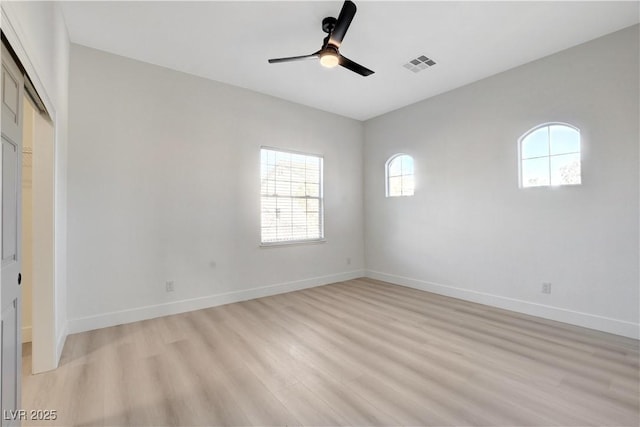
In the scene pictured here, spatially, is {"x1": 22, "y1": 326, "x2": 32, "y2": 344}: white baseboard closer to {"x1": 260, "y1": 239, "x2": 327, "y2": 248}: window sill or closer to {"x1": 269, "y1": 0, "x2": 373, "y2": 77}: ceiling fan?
{"x1": 260, "y1": 239, "x2": 327, "y2": 248}: window sill

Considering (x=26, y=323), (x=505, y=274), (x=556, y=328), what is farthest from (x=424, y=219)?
(x=26, y=323)

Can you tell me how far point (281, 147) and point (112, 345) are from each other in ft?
10.8

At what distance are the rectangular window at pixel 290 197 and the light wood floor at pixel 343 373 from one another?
1.54 metres

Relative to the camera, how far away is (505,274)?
12.1 feet

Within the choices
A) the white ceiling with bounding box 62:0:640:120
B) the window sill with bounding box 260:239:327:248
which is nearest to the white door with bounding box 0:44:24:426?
the white ceiling with bounding box 62:0:640:120

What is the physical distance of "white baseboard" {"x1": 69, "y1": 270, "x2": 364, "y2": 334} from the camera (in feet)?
9.90

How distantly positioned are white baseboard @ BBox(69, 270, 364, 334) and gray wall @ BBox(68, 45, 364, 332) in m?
0.01

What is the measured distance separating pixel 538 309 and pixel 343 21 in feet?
12.6

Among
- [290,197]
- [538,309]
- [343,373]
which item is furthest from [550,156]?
[290,197]

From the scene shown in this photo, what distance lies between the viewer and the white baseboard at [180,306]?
9.90ft

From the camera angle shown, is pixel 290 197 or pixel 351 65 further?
pixel 290 197

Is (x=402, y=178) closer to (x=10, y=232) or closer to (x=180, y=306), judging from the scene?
(x=180, y=306)

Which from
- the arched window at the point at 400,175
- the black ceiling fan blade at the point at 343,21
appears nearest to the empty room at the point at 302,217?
the black ceiling fan blade at the point at 343,21

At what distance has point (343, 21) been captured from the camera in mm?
2332
